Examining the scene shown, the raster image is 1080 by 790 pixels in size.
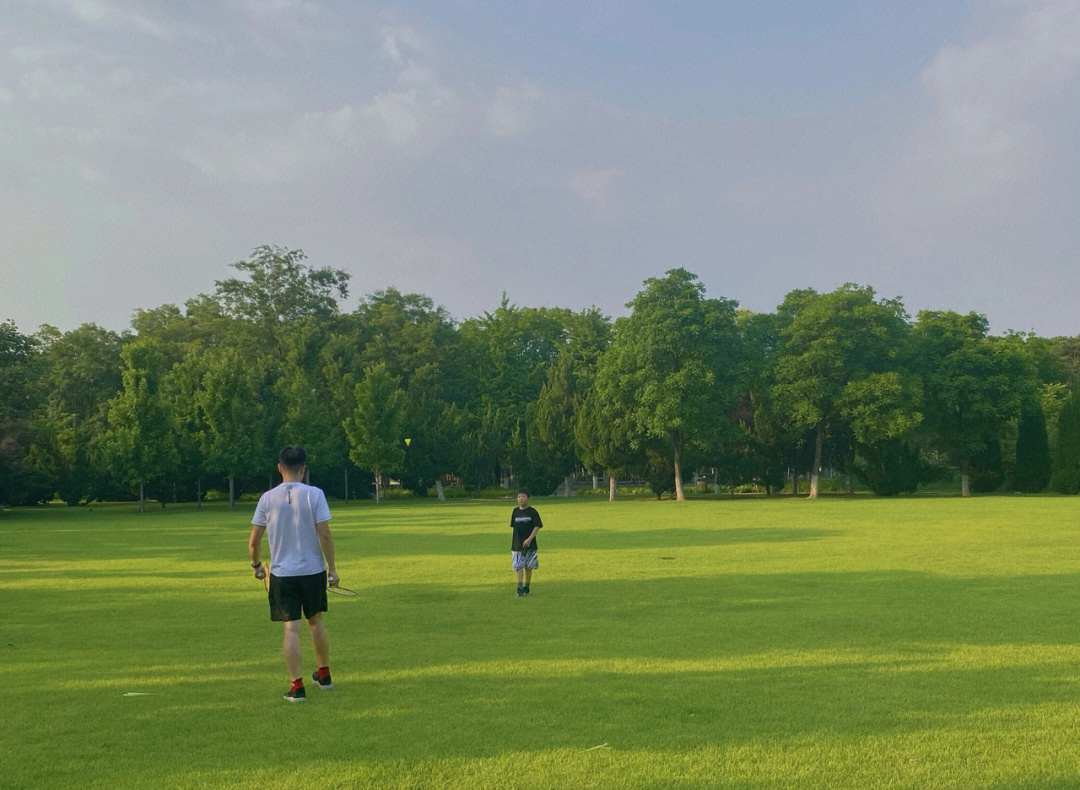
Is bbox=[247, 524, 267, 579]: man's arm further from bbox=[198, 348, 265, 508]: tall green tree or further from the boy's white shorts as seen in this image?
bbox=[198, 348, 265, 508]: tall green tree

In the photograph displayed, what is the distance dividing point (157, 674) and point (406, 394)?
5385 centimetres

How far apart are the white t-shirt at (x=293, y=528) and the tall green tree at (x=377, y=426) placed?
5032 cm

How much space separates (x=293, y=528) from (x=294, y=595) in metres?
0.53

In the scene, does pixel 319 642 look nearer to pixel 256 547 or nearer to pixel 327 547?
pixel 327 547

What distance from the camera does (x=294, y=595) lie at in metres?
7.49

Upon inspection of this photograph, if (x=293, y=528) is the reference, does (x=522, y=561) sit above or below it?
below

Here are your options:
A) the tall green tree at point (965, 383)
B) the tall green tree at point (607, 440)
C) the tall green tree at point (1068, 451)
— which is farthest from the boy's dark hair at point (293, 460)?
the tall green tree at point (1068, 451)

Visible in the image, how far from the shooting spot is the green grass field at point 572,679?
5.52m

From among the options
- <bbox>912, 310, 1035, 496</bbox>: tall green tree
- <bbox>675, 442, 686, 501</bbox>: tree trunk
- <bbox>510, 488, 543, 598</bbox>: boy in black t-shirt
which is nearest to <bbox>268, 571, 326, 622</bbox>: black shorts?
<bbox>510, 488, 543, 598</bbox>: boy in black t-shirt

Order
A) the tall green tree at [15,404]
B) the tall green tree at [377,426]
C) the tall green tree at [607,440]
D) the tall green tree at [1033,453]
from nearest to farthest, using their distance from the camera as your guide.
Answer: the tall green tree at [15,404] < the tall green tree at [607,440] < the tall green tree at [1033,453] < the tall green tree at [377,426]

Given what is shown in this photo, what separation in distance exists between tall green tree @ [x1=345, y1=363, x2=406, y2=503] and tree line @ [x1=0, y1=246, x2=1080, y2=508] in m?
0.14

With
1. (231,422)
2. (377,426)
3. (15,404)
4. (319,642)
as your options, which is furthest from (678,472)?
(319,642)

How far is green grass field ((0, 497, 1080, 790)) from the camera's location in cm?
552

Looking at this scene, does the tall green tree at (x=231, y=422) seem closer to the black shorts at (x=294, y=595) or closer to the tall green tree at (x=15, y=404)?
the tall green tree at (x=15, y=404)
